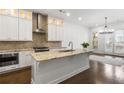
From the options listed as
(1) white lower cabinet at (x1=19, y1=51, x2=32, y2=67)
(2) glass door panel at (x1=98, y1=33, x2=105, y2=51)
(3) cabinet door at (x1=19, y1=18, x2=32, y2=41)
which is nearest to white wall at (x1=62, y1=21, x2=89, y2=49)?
(2) glass door panel at (x1=98, y1=33, x2=105, y2=51)

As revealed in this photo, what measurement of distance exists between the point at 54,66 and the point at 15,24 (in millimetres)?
2779

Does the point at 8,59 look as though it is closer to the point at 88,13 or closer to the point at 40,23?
the point at 40,23

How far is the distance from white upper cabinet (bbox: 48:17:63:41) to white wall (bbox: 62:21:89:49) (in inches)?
26.6

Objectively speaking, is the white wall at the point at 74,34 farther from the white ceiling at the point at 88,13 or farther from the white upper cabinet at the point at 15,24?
the white upper cabinet at the point at 15,24

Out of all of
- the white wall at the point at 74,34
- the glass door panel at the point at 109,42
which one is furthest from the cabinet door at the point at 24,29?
the glass door panel at the point at 109,42

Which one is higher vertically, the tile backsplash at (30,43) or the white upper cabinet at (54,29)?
the white upper cabinet at (54,29)

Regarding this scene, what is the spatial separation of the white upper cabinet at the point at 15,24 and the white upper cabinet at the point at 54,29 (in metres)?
1.32

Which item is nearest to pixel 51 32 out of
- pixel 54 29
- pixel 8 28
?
pixel 54 29

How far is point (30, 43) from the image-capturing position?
17.0ft

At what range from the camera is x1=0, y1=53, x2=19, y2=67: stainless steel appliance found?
11.9ft

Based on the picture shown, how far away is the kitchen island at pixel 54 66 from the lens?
8.13 ft
